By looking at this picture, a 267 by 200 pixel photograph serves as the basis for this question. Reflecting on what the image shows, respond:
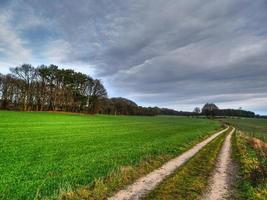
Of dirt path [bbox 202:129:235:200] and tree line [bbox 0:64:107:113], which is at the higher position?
tree line [bbox 0:64:107:113]

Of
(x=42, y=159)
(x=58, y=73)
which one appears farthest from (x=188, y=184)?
(x=58, y=73)

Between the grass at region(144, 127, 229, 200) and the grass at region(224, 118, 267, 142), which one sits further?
the grass at region(224, 118, 267, 142)

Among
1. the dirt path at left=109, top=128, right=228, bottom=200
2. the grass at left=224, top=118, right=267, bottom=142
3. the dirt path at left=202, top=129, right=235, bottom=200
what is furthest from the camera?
the grass at left=224, top=118, right=267, bottom=142

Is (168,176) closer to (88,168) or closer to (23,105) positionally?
(88,168)

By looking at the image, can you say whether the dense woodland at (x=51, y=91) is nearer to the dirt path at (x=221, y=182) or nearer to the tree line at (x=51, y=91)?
the tree line at (x=51, y=91)

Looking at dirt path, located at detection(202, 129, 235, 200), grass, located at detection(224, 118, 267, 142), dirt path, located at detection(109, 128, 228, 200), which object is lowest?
dirt path, located at detection(109, 128, 228, 200)

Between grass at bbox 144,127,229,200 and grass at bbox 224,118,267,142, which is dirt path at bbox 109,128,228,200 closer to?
grass at bbox 144,127,229,200

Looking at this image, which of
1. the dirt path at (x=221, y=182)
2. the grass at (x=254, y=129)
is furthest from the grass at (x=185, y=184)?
the grass at (x=254, y=129)

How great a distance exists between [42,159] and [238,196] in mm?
12600

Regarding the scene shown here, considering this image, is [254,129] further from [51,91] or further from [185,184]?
[185,184]

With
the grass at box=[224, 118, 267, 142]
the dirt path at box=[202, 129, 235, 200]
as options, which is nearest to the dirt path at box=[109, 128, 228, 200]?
the dirt path at box=[202, 129, 235, 200]

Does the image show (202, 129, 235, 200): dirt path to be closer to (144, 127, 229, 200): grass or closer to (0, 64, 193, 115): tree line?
(144, 127, 229, 200): grass

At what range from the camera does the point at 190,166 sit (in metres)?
18.2

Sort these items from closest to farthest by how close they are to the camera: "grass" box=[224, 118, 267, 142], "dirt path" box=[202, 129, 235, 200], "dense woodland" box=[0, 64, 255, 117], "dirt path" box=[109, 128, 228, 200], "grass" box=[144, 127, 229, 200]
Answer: "dirt path" box=[109, 128, 228, 200] → "grass" box=[144, 127, 229, 200] → "dirt path" box=[202, 129, 235, 200] → "grass" box=[224, 118, 267, 142] → "dense woodland" box=[0, 64, 255, 117]
